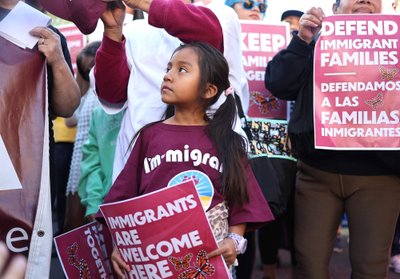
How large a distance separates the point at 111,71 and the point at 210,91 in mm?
449

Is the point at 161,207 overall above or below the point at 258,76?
below

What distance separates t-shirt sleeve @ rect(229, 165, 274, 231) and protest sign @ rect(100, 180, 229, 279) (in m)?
0.22

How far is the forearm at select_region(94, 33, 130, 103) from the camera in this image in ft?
8.50

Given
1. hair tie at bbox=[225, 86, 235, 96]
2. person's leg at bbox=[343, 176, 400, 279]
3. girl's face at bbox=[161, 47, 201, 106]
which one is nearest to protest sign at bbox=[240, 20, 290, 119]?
person's leg at bbox=[343, 176, 400, 279]

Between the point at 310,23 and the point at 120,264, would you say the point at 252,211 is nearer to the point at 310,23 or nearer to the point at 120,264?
the point at 120,264

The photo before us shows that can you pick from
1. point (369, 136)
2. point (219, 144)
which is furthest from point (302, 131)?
point (219, 144)

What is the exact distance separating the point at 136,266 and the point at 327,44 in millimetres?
1490

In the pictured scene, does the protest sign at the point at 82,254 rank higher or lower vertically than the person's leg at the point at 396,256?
higher

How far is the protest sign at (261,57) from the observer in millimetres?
3914

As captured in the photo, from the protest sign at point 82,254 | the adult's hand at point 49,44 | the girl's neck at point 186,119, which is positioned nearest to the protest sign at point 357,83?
the girl's neck at point 186,119

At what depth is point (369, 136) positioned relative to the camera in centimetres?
297

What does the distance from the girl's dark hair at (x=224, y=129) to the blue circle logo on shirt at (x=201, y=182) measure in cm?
5

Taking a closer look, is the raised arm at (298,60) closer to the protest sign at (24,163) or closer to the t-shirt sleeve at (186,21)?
the t-shirt sleeve at (186,21)

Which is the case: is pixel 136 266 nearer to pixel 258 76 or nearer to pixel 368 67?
pixel 368 67
